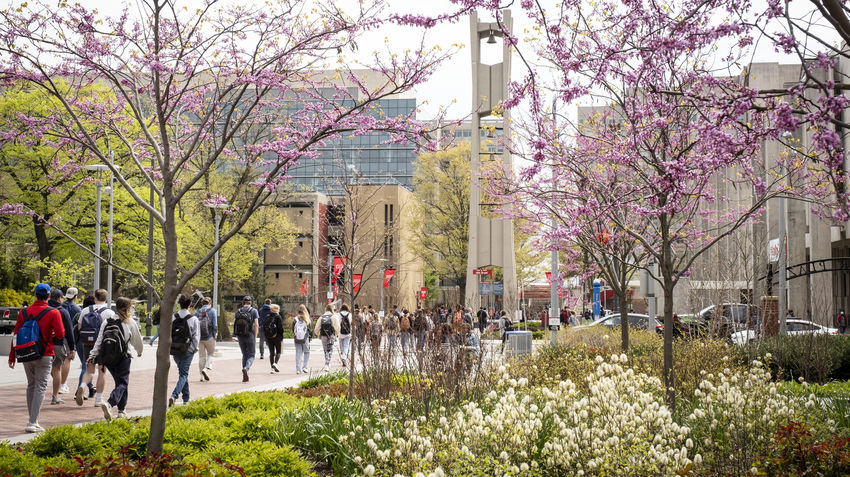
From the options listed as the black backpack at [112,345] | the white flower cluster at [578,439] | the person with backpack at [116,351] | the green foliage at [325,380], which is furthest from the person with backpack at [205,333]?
the white flower cluster at [578,439]

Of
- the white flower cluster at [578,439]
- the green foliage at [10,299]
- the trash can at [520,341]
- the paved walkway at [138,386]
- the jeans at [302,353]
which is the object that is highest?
the green foliage at [10,299]

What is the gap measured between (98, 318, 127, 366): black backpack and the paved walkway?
95 cm

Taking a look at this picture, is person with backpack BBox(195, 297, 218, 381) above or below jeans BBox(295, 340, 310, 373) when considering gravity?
above

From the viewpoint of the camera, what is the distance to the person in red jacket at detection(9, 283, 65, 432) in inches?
375

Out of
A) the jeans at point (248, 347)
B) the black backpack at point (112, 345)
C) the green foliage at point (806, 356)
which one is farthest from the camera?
the jeans at point (248, 347)

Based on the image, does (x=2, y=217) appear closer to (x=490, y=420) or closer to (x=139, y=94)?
(x=139, y=94)

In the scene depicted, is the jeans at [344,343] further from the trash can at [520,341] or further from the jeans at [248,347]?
the trash can at [520,341]

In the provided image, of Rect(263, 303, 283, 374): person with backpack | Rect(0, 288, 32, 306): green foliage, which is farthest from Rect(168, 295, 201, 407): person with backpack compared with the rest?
Rect(0, 288, 32, 306): green foliage

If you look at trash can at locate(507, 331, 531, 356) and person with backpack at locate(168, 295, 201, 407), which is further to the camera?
trash can at locate(507, 331, 531, 356)

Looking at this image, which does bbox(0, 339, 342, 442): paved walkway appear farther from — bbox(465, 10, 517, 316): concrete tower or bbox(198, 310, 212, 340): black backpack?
bbox(465, 10, 517, 316): concrete tower

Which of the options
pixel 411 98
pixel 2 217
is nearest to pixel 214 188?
pixel 2 217

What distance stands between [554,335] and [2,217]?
24.8 m

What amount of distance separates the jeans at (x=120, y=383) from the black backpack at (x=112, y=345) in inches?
3.6

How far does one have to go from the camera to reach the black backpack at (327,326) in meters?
18.6
